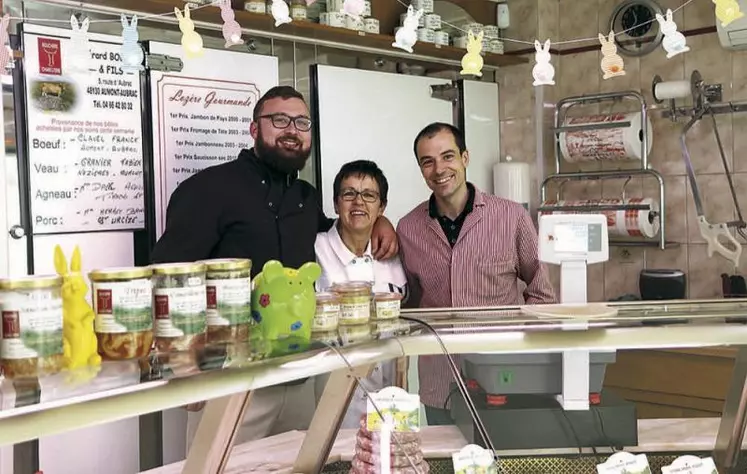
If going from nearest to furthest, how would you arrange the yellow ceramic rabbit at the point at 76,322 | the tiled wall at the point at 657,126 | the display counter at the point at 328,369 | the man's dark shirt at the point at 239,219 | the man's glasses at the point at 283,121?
1. the display counter at the point at 328,369
2. the yellow ceramic rabbit at the point at 76,322
3. the man's dark shirt at the point at 239,219
4. the man's glasses at the point at 283,121
5. the tiled wall at the point at 657,126

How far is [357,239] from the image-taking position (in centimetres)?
292

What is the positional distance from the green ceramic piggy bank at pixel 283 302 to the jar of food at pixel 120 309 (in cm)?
24

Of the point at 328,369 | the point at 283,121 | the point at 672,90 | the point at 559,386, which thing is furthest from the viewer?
the point at 672,90

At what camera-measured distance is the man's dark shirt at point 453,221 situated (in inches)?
117

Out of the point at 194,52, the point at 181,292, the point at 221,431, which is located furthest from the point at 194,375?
the point at 194,52

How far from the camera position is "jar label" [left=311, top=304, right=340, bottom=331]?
1543 millimetres

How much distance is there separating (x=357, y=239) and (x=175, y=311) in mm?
1642

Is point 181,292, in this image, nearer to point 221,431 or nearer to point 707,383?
point 221,431

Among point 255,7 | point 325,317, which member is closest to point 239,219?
point 255,7

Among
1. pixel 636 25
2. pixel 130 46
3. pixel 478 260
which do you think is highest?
pixel 636 25

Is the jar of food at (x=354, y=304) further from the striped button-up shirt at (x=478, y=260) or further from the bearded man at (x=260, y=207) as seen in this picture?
the striped button-up shirt at (x=478, y=260)

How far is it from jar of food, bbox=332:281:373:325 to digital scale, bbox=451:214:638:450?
0.29 m

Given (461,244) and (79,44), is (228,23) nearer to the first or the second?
(79,44)

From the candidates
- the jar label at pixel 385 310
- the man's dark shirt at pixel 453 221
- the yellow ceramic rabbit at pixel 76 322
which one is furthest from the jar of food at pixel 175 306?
the man's dark shirt at pixel 453 221
